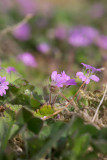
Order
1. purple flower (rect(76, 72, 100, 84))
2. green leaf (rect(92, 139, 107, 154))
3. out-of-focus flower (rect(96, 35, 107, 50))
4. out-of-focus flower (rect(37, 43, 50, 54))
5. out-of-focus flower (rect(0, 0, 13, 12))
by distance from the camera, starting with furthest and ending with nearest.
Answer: out-of-focus flower (rect(0, 0, 13, 12))
out-of-focus flower (rect(96, 35, 107, 50))
out-of-focus flower (rect(37, 43, 50, 54))
purple flower (rect(76, 72, 100, 84))
green leaf (rect(92, 139, 107, 154))

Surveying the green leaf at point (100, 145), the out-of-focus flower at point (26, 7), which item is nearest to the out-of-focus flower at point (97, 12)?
the out-of-focus flower at point (26, 7)

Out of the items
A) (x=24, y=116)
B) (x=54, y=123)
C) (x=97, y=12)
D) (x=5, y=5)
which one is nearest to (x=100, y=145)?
(x=54, y=123)

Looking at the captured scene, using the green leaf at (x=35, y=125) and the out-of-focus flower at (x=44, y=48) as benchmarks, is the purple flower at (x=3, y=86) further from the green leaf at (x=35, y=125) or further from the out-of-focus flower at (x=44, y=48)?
the out-of-focus flower at (x=44, y=48)

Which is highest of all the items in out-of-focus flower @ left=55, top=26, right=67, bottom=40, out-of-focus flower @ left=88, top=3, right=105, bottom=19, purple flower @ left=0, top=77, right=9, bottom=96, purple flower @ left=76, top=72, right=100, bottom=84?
out-of-focus flower @ left=88, top=3, right=105, bottom=19

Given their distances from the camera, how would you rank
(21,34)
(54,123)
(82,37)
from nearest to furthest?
(54,123) → (82,37) → (21,34)

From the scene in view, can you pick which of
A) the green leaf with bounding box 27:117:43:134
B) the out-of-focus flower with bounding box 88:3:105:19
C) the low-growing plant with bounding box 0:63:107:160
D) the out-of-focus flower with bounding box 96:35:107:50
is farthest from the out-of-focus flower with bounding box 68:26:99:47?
the green leaf with bounding box 27:117:43:134

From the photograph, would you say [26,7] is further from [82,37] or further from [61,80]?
[61,80]

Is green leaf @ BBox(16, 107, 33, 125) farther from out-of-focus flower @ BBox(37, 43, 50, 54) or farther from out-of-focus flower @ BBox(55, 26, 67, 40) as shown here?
out-of-focus flower @ BBox(55, 26, 67, 40)

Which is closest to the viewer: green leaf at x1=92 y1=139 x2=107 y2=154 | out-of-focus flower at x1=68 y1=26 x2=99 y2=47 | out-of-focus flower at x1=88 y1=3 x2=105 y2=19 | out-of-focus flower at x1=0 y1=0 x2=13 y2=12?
green leaf at x1=92 y1=139 x2=107 y2=154
